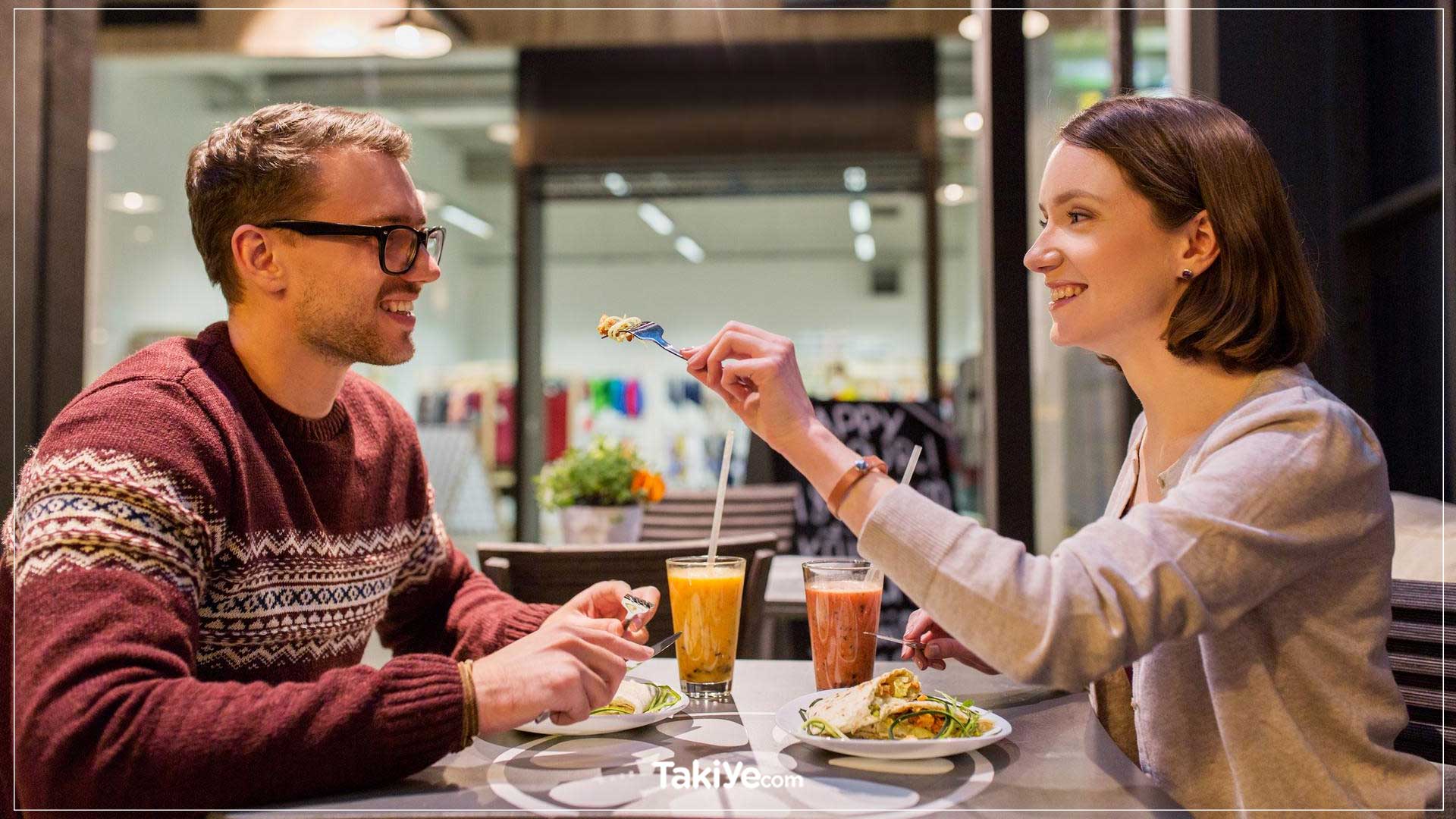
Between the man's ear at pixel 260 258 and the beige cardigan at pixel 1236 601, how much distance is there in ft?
2.95

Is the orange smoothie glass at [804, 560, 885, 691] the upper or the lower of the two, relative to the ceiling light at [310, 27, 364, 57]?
lower

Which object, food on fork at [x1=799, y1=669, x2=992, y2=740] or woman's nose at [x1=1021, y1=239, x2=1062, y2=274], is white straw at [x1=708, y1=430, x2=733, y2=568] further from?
woman's nose at [x1=1021, y1=239, x2=1062, y2=274]

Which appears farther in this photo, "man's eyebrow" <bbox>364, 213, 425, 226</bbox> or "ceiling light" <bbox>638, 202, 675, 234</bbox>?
"ceiling light" <bbox>638, 202, 675, 234</bbox>

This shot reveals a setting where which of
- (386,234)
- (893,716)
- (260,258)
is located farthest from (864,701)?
(260,258)

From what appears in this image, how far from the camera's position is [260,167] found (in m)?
1.38

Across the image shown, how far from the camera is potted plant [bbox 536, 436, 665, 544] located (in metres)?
2.73

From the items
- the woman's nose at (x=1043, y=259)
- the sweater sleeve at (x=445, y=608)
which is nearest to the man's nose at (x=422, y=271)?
the sweater sleeve at (x=445, y=608)

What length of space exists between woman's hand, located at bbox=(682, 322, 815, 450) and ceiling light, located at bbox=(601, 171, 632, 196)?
5.73 metres

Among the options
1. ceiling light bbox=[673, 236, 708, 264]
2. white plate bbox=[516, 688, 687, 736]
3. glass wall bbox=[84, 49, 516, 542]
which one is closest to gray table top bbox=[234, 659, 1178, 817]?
white plate bbox=[516, 688, 687, 736]

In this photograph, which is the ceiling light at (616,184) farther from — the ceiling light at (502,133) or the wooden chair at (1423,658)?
the wooden chair at (1423,658)

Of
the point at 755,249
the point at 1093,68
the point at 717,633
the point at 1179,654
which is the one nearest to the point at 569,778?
the point at 717,633

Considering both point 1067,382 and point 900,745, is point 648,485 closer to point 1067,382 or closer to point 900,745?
point 900,745

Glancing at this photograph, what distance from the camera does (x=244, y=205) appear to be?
55.2 inches

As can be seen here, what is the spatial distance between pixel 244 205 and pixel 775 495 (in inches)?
105
